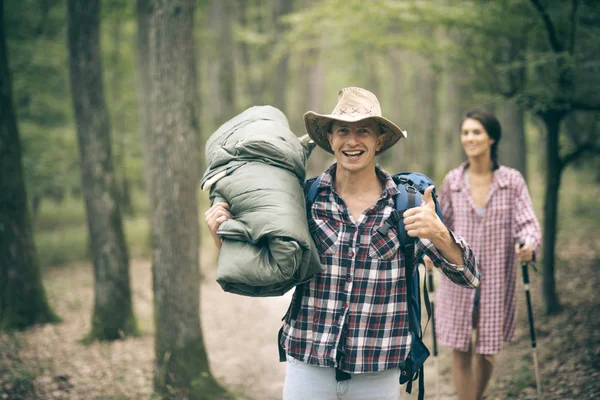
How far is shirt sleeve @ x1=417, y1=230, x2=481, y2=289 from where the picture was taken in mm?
2641

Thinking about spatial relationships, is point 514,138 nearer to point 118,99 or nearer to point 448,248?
point 448,248

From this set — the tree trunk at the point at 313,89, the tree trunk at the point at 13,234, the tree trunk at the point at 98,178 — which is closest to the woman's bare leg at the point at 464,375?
the tree trunk at the point at 98,178

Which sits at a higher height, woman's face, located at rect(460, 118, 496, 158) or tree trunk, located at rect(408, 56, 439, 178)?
tree trunk, located at rect(408, 56, 439, 178)

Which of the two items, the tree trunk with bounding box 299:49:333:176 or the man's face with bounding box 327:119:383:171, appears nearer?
the man's face with bounding box 327:119:383:171

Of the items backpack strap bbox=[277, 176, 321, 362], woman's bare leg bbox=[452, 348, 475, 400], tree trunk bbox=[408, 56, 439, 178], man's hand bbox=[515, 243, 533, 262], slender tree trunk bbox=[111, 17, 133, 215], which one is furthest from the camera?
slender tree trunk bbox=[111, 17, 133, 215]

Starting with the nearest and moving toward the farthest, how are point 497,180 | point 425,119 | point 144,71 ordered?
1. point 497,180
2. point 144,71
3. point 425,119

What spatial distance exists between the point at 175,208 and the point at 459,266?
344cm

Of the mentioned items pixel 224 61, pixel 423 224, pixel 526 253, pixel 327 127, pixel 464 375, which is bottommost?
pixel 464 375

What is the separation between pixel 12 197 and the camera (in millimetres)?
7719

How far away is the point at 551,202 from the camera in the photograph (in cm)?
677

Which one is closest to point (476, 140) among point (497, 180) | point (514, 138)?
point (497, 180)

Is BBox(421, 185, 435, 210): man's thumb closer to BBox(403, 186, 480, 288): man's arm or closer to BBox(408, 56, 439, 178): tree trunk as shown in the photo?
BBox(403, 186, 480, 288): man's arm

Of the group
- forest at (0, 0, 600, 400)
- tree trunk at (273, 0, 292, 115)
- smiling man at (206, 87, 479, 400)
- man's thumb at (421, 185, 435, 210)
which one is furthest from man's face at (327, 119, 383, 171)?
tree trunk at (273, 0, 292, 115)

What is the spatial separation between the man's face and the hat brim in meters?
0.06
